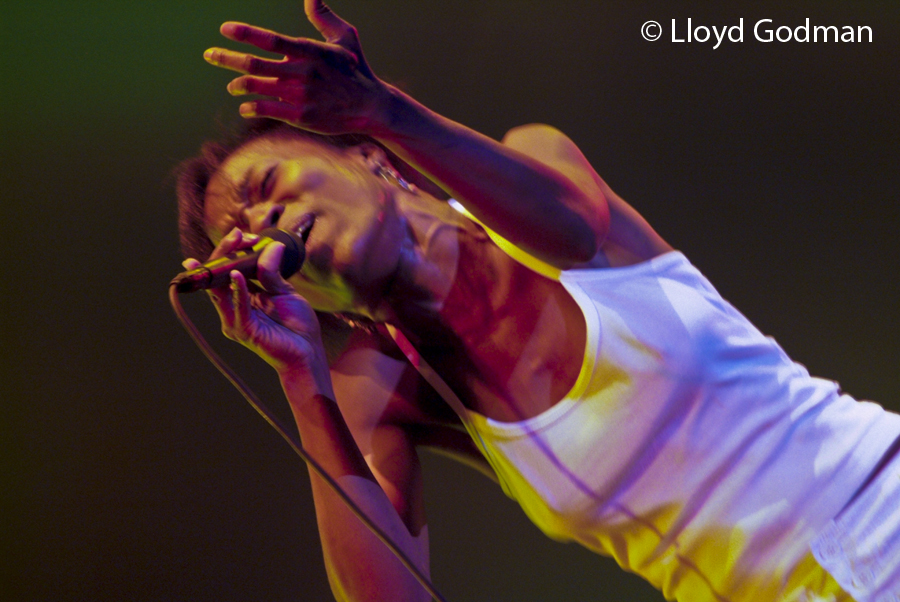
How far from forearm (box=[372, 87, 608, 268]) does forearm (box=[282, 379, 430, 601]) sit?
0.32 metres

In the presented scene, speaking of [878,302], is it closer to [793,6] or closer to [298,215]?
[793,6]

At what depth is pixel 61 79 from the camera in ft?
3.71

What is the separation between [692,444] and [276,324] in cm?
55

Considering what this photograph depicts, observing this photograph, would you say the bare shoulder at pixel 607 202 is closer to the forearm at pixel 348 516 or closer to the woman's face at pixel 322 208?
the woman's face at pixel 322 208

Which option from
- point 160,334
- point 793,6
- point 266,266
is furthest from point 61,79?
point 793,6

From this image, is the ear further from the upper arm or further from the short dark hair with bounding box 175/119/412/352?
the upper arm

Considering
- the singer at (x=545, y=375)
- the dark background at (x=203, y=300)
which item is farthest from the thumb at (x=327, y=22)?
the dark background at (x=203, y=300)

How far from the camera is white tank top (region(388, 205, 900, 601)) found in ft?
2.83

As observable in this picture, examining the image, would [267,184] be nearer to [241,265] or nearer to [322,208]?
[322,208]

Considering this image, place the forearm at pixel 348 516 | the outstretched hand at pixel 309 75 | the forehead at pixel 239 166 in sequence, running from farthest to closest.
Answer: the forehead at pixel 239 166 < the forearm at pixel 348 516 < the outstretched hand at pixel 309 75

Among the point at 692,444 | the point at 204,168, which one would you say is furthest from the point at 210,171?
the point at 692,444

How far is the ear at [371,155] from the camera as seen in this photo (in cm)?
100

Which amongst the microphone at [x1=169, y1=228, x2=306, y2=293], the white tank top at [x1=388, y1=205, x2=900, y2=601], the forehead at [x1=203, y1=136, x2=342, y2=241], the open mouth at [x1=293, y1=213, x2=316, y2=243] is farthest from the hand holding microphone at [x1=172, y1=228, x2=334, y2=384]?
the white tank top at [x1=388, y1=205, x2=900, y2=601]

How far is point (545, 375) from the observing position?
0.95 meters
